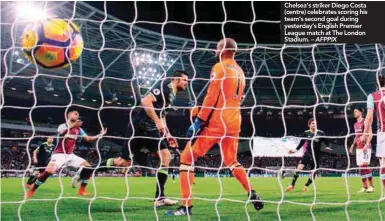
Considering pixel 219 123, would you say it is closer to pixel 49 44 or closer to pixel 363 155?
pixel 49 44

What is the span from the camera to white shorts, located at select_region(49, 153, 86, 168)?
2701 millimetres

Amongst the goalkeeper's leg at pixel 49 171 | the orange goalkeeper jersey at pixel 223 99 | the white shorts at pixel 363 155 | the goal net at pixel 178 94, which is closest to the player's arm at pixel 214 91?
the orange goalkeeper jersey at pixel 223 99

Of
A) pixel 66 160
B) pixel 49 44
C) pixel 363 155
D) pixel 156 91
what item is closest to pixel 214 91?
pixel 156 91

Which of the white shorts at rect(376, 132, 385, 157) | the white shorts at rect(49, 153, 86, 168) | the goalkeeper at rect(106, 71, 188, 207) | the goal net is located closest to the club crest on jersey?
the goalkeeper at rect(106, 71, 188, 207)

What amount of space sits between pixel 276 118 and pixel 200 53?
1790mm

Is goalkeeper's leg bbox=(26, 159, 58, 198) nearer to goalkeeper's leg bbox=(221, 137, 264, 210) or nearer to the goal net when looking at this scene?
the goal net

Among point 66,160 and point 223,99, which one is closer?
point 223,99

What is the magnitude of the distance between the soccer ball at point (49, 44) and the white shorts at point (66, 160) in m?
0.67

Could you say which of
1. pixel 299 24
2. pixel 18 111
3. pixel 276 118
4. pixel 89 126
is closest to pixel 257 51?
pixel 276 118

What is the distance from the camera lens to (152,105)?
227 centimetres

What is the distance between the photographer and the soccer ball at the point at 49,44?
2.18 metres

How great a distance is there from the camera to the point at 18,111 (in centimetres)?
860

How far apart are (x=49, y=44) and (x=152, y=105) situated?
58 centimetres

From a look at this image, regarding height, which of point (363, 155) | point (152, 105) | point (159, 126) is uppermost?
point (152, 105)
